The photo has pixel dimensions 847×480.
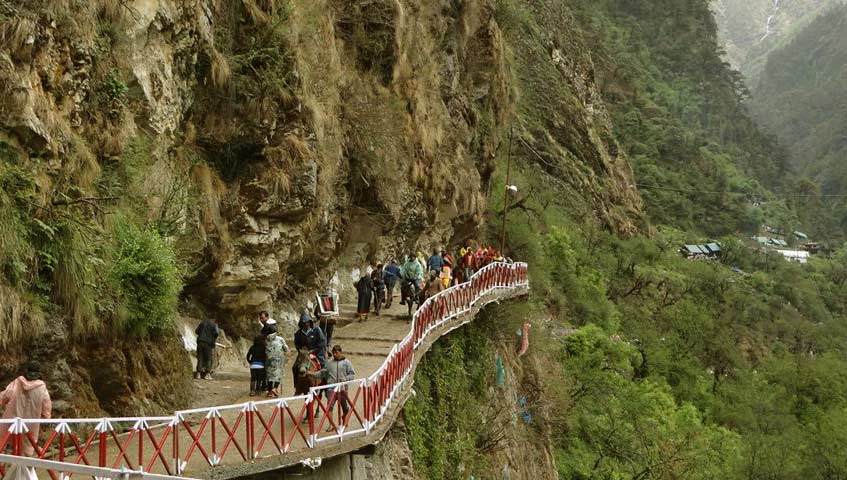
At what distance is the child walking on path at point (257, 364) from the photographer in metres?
13.1

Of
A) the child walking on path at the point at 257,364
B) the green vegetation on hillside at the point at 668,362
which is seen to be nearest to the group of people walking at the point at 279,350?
the child walking on path at the point at 257,364

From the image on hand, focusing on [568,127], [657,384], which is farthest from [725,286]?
[657,384]

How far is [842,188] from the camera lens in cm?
14500

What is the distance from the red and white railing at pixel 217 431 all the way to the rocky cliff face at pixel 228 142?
0.62 metres

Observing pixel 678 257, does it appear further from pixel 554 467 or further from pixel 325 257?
pixel 325 257

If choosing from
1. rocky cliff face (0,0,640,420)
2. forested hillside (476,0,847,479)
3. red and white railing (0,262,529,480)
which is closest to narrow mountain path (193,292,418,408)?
red and white railing (0,262,529,480)

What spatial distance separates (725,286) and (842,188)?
291 ft

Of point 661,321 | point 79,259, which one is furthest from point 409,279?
point 661,321

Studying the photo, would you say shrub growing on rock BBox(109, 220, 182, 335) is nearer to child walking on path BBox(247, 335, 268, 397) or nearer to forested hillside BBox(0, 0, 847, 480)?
forested hillside BBox(0, 0, 847, 480)

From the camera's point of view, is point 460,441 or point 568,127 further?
point 568,127

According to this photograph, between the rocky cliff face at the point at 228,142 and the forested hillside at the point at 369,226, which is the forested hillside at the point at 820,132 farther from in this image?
the rocky cliff face at the point at 228,142

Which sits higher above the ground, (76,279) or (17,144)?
(17,144)

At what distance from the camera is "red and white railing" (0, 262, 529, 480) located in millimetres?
8047

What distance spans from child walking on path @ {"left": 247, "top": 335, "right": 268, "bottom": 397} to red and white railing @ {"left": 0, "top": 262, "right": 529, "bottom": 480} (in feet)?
3.20
